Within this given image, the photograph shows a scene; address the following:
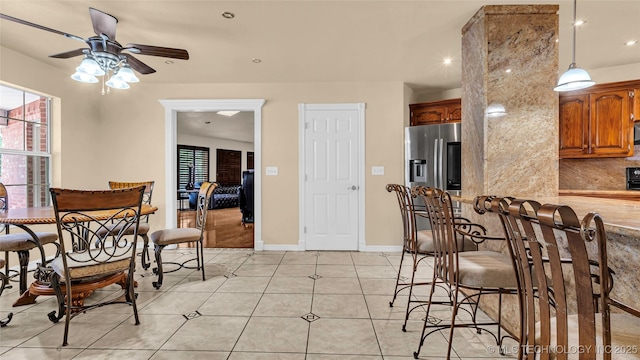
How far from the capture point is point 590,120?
140 inches

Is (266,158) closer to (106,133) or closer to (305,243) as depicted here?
(305,243)

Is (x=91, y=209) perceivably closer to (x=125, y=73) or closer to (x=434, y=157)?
(x=125, y=73)

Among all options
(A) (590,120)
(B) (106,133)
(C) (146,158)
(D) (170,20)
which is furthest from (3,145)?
(A) (590,120)

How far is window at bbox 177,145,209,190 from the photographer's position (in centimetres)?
934

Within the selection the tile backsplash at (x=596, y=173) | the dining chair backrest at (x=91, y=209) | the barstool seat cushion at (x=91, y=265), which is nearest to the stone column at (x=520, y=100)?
the tile backsplash at (x=596, y=173)

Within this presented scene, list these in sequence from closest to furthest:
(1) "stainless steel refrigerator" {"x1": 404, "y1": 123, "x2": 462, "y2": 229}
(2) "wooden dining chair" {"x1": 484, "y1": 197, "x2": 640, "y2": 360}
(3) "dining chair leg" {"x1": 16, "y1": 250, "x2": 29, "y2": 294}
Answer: (2) "wooden dining chair" {"x1": 484, "y1": 197, "x2": 640, "y2": 360}
(3) "dining chair leg" {"x1": 16, "y1": 250, "x2": 29, "y2": 294}
(1) "stainless steel refrigerator" {"x1": 404, "y1": 123, "x2": 462, "y2": 229}

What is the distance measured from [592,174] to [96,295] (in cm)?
569

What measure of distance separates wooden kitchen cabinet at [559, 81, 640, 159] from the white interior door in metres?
2.59

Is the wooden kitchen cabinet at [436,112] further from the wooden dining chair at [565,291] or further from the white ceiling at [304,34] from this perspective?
the wooden dining chair at [565,291]

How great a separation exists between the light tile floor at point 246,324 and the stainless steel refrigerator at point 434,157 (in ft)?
4.01

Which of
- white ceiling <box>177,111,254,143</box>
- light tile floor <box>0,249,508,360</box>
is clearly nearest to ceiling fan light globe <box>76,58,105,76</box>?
light tile floor <box>0,249,508,360</box>

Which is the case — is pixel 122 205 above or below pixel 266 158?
below

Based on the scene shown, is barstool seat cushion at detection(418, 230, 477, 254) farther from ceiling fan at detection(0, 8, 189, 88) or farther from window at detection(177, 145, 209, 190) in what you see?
window at detection(177, 145, 209, 190)

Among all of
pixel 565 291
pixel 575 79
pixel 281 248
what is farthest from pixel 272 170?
pixel 565 291
